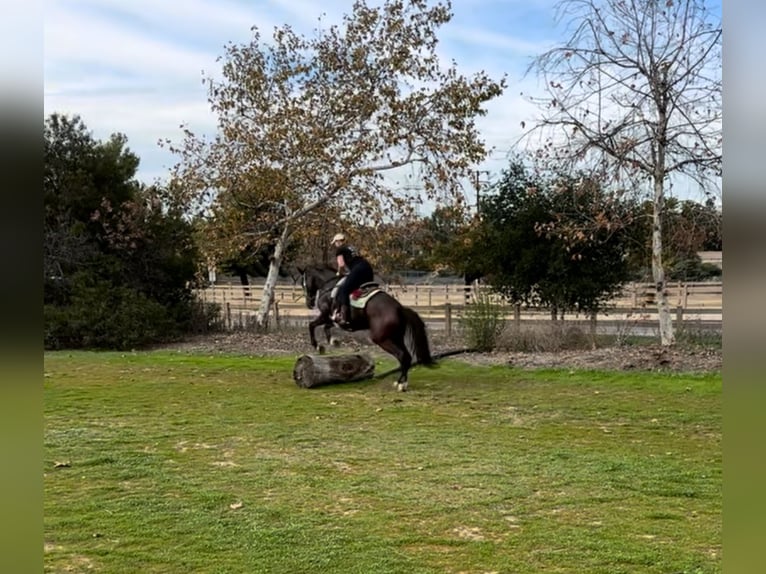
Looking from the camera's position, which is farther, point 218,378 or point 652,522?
point 218,378

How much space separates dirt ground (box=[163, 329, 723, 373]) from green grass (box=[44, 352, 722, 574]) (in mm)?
1414

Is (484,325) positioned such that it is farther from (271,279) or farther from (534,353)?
(271,279)

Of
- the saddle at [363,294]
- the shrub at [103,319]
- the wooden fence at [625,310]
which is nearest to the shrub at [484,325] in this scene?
the wooden fence at [625,310]

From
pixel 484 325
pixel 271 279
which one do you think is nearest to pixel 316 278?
pixel 484 325

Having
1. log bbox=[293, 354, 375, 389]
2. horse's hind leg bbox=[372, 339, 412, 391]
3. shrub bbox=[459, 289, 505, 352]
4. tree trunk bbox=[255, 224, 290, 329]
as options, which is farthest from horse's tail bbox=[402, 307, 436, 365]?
tree trunk bbox=[255, 224, 290, 329]

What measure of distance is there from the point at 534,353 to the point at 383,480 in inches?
283

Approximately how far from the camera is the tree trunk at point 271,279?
14539 mm

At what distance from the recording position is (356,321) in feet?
28.7

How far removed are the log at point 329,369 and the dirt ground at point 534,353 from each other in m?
2.57

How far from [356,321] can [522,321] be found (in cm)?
506

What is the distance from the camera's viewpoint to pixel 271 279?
15.0m
